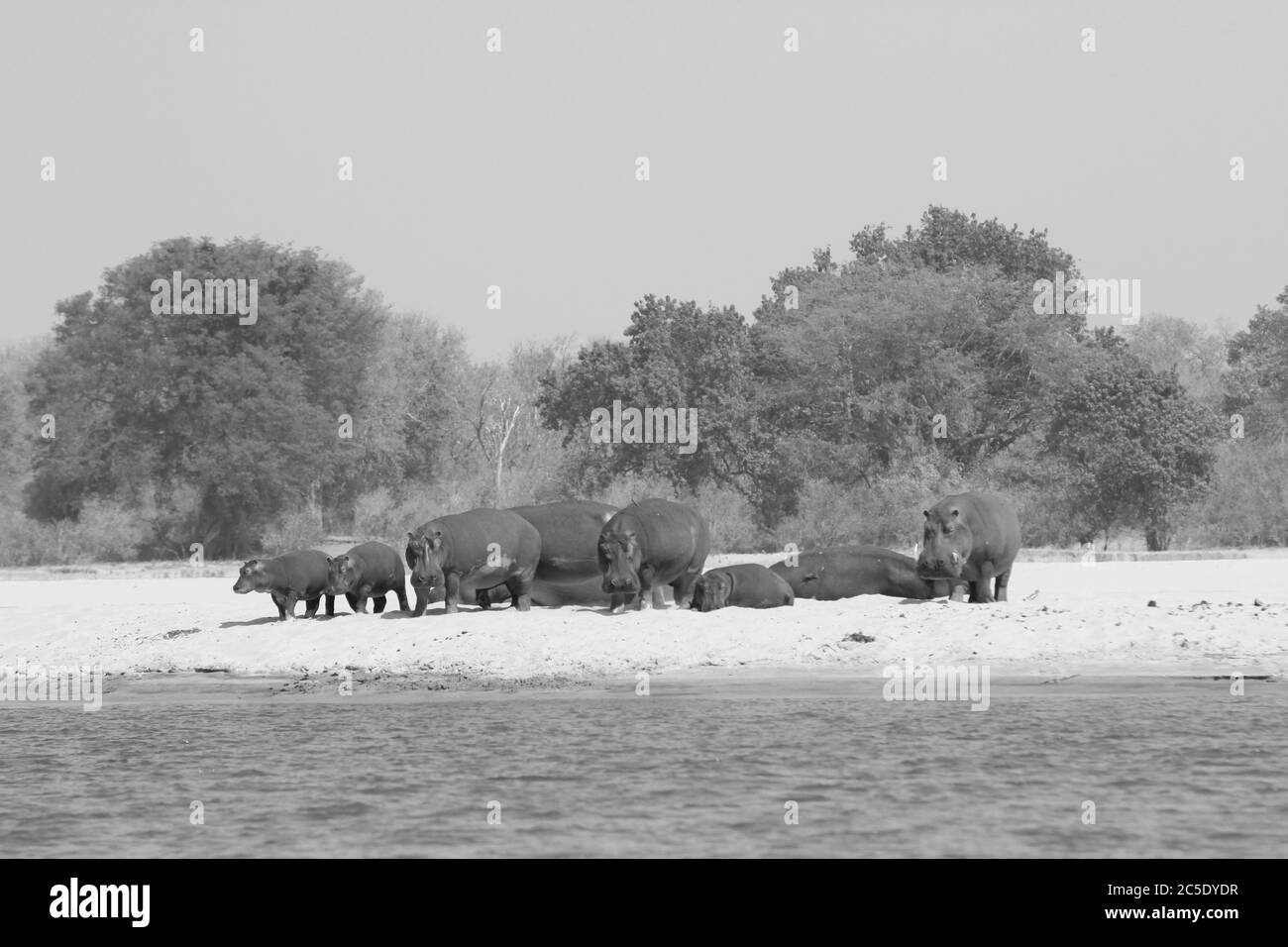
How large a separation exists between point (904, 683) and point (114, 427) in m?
37.5

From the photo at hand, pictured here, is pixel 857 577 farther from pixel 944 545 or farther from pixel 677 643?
pixel 677 643

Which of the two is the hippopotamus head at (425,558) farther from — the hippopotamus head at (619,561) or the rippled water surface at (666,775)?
the rippled water surface at (666,775)

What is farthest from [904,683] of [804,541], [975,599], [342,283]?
[342,283]

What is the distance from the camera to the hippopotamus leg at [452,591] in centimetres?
2345

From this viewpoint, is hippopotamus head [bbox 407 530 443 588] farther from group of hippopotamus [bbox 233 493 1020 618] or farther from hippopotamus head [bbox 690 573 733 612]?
hippopotamus head [bbox 690 573 733 612]

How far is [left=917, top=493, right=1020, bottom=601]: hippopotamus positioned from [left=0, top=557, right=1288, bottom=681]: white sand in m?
0.52

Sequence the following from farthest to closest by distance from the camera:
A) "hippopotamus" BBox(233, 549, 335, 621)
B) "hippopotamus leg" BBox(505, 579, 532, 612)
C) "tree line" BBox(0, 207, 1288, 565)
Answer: "tree line" BBox(0, 207, 1288, 565) → "hippopotamus" BBox(233, 549, 335, 621) → "hippopotamus leg" BBox(505, 579, 532, 612)

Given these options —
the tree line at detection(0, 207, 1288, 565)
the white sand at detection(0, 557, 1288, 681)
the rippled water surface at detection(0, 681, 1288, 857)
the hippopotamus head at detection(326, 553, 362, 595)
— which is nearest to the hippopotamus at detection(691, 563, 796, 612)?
the white sand at detection(0, 557, 1288, 681)

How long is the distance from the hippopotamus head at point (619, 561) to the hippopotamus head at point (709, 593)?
882mm

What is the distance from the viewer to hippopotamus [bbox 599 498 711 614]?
2309 cm

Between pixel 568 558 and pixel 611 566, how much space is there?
5.04 feet

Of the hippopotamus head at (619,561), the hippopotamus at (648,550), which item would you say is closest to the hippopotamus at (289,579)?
the hippopotamus at (648,550)

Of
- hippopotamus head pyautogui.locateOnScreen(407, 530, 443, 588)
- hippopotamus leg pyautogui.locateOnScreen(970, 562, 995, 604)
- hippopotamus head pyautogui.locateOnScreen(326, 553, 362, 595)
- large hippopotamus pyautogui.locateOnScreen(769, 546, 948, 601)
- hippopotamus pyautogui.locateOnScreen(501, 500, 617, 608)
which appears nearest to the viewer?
hippopotamus head pyautogui.locateOnScreen(407, 530, 443, 588)
